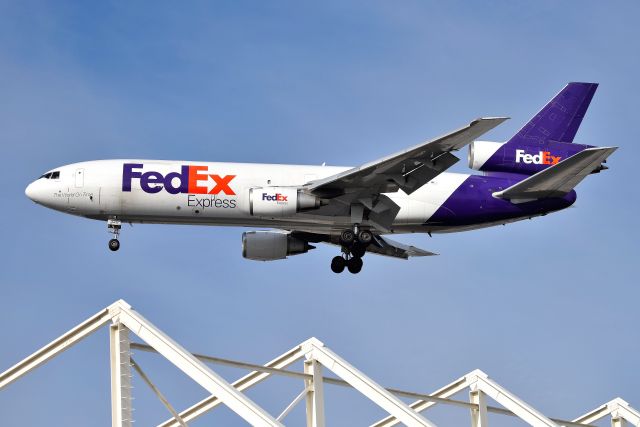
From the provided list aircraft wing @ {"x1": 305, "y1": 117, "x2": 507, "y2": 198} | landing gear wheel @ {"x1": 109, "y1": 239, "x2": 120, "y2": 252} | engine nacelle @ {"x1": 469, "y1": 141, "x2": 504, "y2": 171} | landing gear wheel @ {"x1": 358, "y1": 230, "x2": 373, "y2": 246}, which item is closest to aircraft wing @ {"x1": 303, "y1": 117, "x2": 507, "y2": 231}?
aircraft wing @ {"x1": 305, "y1": 117, "x2": 507, "y2": 198}

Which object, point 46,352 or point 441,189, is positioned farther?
point 441,189

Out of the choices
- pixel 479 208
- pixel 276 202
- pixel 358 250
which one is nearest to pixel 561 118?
pixel 479 208

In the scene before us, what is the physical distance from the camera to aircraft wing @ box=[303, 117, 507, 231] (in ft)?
148

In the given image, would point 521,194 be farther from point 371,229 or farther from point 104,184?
point 104,184

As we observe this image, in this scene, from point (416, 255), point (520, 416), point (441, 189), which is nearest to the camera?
point (520, 416)

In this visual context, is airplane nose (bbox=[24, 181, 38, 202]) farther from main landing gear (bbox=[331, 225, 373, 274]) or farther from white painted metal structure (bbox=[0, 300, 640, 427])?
white painted metal structure (bbox=[0, 300, 640, 427])

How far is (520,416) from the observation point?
42156 millimetres

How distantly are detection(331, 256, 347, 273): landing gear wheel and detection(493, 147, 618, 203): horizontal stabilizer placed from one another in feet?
21.6

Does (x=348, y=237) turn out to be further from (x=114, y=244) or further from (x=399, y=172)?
(x=114, y=244)

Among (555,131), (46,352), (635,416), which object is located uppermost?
(555,131)

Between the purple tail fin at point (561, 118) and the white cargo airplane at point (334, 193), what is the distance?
15 centimetres

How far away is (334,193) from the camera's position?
4831cm

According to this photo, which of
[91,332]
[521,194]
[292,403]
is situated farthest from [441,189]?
[91,332]

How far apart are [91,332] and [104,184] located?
17444mm
